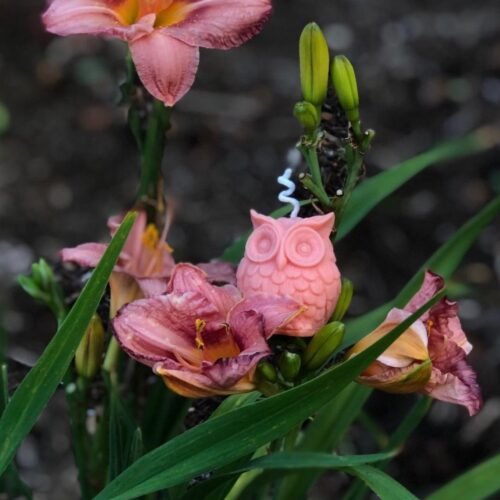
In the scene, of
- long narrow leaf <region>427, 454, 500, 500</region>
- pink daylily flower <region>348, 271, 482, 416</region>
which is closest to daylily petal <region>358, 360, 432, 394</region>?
pink daylily flower <region>348, 271, 482, 416</region>

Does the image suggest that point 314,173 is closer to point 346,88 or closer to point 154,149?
point 346,88

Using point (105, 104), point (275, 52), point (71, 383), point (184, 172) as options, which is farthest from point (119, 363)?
point (275, 52)

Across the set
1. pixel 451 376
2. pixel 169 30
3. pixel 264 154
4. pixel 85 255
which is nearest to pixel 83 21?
pixel 169 30

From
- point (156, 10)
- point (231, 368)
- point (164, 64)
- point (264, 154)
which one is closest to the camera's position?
point (231, 368)

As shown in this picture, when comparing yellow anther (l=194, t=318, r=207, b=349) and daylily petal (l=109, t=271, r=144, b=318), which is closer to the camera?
yellow anther (l=194, t=318, r=207, b=349)

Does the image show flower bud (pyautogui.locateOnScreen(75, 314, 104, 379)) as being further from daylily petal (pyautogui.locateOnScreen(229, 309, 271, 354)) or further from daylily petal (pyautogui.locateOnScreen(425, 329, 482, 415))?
daylily petal (pyautogui.locateOnScreen(425, 329, 482, 415))

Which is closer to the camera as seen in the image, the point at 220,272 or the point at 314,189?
the point at 314,189

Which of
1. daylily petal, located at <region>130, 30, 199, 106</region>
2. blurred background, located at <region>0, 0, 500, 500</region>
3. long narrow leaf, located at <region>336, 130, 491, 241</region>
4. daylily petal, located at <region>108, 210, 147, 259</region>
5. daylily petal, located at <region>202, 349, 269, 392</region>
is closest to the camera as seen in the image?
daylily petal, located at <region>202, 349, 269, 392</region>
